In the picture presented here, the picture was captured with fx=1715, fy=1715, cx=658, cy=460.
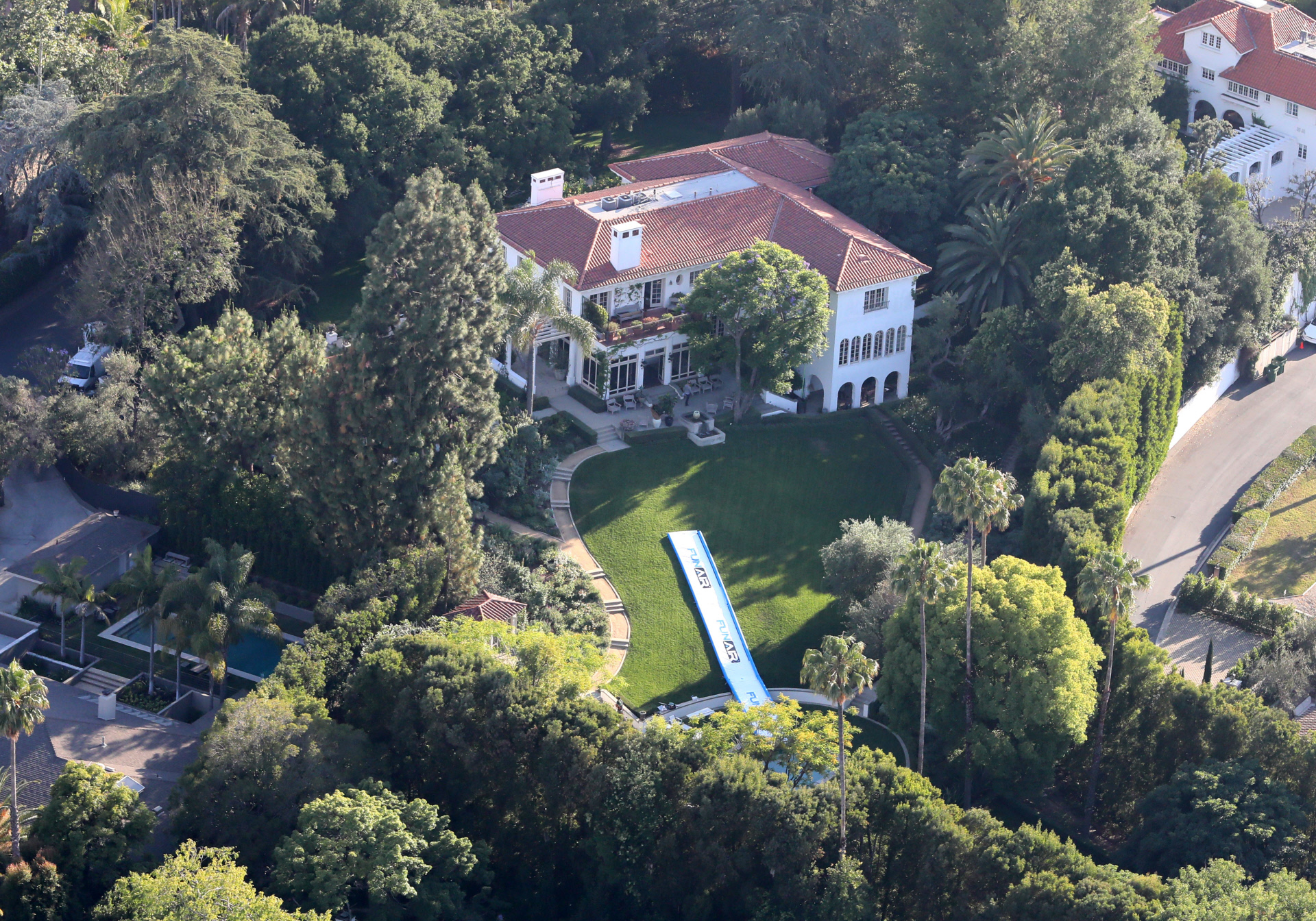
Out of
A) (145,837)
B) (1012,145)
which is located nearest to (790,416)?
(1012,145)

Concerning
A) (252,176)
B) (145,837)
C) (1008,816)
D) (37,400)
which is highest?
(252,176)

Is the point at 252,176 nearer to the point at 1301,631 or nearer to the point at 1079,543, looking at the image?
the point at 1079,543

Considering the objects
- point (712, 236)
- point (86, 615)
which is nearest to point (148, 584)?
point (86, 615)

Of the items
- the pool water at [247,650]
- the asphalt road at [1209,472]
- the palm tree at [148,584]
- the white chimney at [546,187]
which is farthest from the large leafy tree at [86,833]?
the asphalt road at [1209,472]

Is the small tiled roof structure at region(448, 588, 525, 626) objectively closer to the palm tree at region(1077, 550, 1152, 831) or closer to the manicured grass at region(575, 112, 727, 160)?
the palm tree at region(1077, 550, 1152, 831)

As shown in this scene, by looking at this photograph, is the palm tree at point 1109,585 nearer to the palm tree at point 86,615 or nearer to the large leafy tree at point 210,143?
the palm tree at point 86,615

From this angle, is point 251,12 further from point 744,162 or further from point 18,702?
point 18,702
